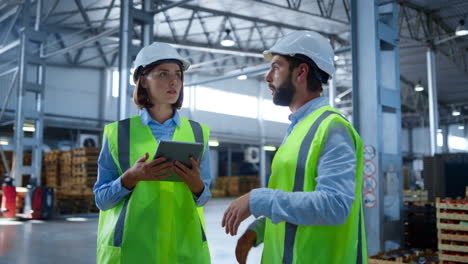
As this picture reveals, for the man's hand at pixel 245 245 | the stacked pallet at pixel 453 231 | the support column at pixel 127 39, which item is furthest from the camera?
the support column at pixel 127 39

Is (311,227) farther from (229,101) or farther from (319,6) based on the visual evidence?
(229,101)

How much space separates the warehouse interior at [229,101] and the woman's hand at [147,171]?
4.94 metres

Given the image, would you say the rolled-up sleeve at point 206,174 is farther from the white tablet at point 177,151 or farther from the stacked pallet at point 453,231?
the stacked pallet at point 453,231

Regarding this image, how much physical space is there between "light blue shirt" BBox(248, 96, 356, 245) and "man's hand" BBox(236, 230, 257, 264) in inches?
Result: 9.3

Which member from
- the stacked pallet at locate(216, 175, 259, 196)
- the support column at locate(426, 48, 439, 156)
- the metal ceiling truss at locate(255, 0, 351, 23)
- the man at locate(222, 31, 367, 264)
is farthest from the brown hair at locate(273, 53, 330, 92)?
the stacked pallet at locate(216, 175, 259, 196)

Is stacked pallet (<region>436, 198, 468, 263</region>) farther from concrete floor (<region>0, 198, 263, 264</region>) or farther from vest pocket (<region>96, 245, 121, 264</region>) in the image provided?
vest pocket (<region>96, 245, 121, 264</region>)

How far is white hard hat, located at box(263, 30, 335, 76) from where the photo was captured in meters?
1.78

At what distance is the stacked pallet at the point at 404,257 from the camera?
20.0 ft

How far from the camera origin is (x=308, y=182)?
1.63 meters

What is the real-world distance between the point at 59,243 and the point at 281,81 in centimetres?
841

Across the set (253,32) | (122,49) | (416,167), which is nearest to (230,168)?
(253,32)

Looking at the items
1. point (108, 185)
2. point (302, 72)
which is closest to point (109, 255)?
point (108, 185)

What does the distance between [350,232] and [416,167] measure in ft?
138

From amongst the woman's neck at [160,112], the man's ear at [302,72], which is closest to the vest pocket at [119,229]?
the woman's neck at [160,112]
